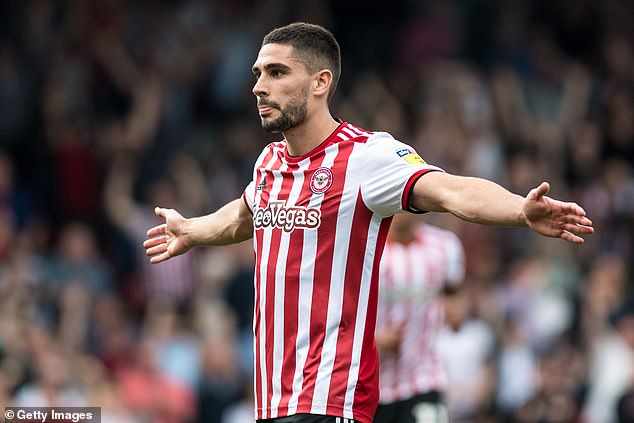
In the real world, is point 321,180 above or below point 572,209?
above

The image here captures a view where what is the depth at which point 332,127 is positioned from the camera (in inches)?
257

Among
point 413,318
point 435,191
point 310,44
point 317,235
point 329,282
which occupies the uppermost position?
point 310,44

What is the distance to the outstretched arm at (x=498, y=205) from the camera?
5.53 m

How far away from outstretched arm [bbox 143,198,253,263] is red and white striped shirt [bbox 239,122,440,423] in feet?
2.11

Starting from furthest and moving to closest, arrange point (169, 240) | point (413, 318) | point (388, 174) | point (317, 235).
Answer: point (413, 318), point (169, 240), point (317, 235), point (388, 174)

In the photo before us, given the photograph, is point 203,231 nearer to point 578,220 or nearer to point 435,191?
point 435,191

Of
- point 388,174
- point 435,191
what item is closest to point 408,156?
point 388,174

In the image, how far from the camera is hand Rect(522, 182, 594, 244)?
18.1 feet

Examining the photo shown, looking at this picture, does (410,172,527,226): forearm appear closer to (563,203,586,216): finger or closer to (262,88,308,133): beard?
(563,203,586,216): finger

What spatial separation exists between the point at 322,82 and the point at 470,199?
1.09 meters

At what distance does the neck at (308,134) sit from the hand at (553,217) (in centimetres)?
123

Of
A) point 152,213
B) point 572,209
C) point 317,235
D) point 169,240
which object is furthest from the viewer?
point 152,213

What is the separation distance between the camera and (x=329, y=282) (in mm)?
6230

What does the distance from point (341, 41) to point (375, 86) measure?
4.25ft
